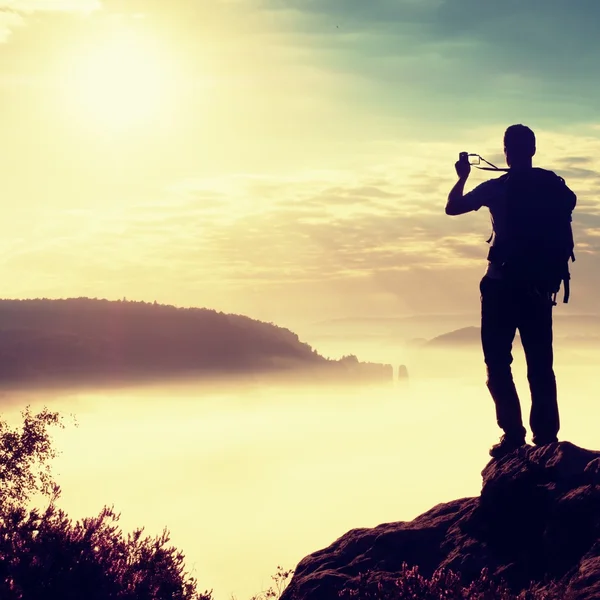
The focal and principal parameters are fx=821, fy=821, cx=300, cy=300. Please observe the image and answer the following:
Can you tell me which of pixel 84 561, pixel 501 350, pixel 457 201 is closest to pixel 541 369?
pixel 501 350

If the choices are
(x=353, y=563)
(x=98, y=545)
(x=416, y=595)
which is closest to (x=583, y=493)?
(x=416, y=595)

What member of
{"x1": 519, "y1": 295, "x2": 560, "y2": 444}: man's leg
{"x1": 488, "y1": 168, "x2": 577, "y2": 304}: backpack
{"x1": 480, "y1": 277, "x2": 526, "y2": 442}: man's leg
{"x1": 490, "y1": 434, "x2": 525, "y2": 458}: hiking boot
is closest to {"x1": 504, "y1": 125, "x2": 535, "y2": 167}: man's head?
{"x1": 488, "y1": 168, "x2": 577, "y2": 304}: backpack

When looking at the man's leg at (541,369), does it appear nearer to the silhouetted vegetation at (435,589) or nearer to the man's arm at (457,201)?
the man's arm at (457,201)

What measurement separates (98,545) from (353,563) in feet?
22.9

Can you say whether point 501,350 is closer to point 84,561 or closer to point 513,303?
point 513,303

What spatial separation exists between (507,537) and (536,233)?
13.6 feet

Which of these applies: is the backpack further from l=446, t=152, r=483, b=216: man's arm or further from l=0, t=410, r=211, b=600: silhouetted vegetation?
l=0, t=410, r=211, b=600: silhouetted vegetation

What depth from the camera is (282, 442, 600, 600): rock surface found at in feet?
32.4

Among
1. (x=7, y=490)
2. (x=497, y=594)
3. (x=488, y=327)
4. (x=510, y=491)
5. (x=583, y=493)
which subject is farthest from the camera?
(x=7, y=490)

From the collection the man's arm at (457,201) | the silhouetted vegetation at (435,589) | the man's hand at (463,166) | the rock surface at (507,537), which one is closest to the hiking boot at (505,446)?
the rock surface at (507,537)

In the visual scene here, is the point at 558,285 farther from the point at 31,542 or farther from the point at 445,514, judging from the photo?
the point at 31,542

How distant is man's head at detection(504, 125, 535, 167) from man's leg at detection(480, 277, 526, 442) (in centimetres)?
173

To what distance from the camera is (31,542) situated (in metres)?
16.6

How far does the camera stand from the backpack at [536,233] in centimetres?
1133
